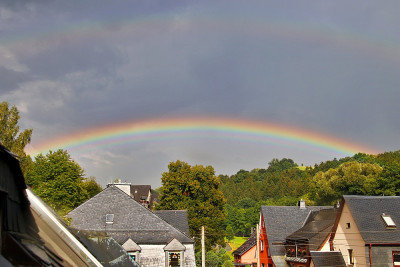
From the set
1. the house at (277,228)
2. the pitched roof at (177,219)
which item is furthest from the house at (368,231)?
the pitched roof at (177,219)

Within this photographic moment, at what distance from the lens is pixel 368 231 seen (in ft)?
112

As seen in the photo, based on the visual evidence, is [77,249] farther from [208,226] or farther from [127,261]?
[208,226]

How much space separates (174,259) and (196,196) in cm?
3229

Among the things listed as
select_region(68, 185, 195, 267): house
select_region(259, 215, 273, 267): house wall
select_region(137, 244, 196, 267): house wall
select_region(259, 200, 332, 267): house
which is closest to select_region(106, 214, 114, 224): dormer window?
select_region(68, 185, 195, 267): house

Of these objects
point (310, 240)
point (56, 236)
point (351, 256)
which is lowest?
point (351, 256)

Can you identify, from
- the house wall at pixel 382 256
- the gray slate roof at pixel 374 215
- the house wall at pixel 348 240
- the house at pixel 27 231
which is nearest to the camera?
the house at pixel 27 231

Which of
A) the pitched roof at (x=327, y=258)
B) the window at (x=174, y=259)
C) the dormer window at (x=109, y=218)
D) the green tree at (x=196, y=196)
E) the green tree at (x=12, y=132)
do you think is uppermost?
the green tree at (x=12, y=132)

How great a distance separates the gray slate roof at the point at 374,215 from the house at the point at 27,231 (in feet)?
106

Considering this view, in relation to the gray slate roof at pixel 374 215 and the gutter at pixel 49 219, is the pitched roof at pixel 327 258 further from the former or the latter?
the gutter at pixel 49 219

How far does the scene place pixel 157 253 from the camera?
98.8ft

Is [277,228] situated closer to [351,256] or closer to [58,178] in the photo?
[351,256]

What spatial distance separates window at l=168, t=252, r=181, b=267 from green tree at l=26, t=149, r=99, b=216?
73.0 feet

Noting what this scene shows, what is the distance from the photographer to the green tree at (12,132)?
4872 centimetres

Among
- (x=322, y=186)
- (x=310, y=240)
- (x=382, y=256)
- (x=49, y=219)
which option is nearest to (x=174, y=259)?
(x=310, y=240)
